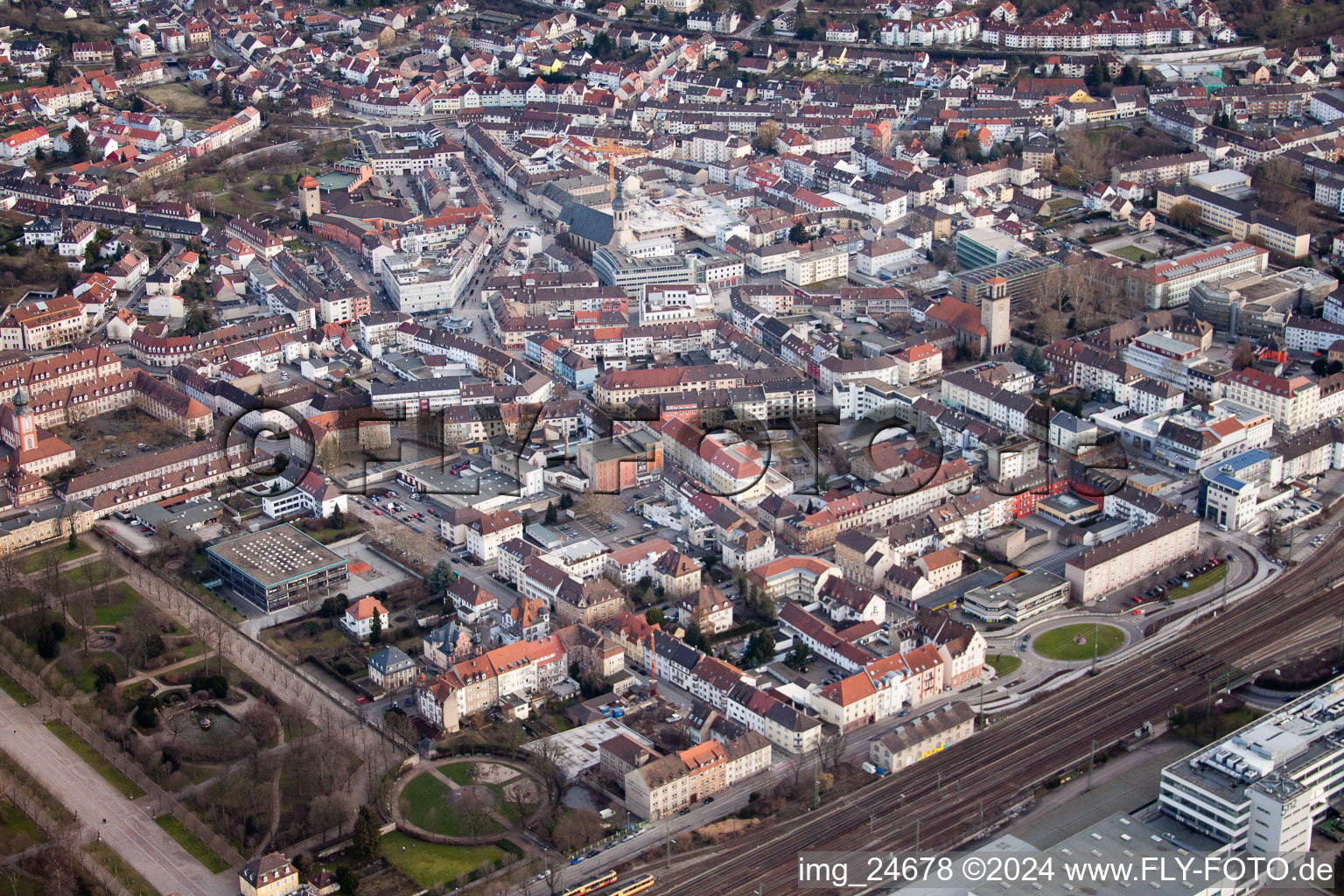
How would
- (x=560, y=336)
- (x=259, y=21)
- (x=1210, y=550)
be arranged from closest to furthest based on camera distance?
(x=1210, y=550) → (x=560, y=336) → (x=259, y=21)

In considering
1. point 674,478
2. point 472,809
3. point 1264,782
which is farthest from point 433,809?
point 1264,782

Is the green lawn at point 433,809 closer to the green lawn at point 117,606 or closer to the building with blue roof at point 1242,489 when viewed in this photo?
the green lawn at point 117,606

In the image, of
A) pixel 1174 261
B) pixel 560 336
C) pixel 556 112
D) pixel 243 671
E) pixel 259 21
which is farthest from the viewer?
pixel 259 21

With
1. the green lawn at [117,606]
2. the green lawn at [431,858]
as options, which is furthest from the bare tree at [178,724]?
the green lawn at [431,858]

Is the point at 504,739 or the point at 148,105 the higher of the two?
the point at 148,105

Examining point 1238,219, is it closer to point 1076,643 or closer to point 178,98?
point 1076,643

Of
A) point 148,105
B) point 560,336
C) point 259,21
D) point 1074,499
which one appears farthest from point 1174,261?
point 259,21

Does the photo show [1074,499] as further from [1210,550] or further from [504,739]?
[504,739]

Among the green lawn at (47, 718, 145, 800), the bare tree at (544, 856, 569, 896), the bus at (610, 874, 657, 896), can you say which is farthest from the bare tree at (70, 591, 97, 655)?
the bus at (610, 874, 657, 896)
